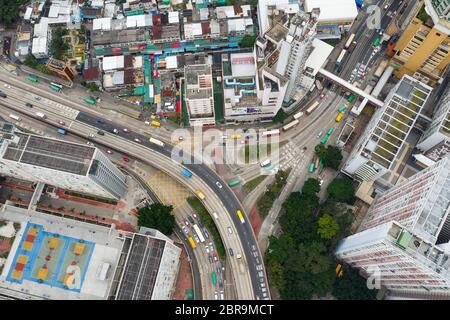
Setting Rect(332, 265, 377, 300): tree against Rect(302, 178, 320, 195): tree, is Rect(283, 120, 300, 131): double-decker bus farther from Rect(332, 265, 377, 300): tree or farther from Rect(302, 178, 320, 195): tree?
Rect(332, 265, 377, 300): tree

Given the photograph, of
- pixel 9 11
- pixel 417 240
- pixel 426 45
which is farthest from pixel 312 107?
pixel 9 11

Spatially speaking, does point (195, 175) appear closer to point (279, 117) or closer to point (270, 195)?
point (270, 195)

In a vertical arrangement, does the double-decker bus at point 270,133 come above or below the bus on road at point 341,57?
below

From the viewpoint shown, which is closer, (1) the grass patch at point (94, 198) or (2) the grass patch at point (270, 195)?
(2) the grass patch at point (270, 195)

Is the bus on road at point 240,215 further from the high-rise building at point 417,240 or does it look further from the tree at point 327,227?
the high-rise building at point 417,240

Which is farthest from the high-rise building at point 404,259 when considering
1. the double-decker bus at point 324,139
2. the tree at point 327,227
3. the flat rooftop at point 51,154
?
the flat rooftop at point 51,154

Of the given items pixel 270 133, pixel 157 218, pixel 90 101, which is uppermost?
pixel 270 133

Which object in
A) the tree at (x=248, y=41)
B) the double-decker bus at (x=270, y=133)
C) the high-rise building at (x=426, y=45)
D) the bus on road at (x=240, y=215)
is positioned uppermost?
the tree at (x=248, y=41)
